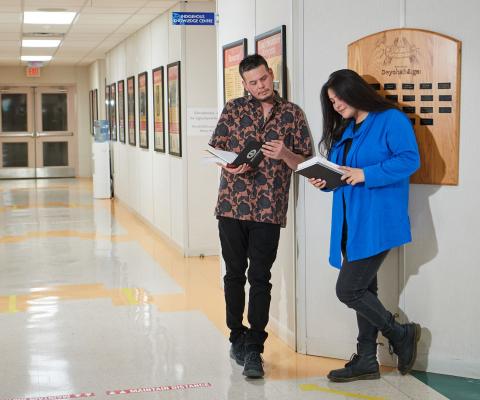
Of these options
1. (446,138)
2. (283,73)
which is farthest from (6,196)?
(446,138)

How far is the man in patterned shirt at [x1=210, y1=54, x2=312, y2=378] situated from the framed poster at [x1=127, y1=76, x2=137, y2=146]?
786 centimetres

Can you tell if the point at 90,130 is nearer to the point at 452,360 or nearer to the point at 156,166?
the point at 156,166

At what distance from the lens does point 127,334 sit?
526 centimetres

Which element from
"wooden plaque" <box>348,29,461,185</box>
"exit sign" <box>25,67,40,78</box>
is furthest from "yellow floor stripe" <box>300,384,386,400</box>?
"exit sign" <box>25,67,40,78</box>

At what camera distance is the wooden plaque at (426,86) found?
4.13 meters

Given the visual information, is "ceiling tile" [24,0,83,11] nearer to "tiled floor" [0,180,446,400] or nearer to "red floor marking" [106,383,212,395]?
"tiled floor" [0,180,446,400]

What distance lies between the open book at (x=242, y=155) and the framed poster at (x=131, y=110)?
8.03 m

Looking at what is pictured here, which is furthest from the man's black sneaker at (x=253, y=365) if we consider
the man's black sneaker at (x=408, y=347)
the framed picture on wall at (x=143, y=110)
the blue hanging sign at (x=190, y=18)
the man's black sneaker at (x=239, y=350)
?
the framed picture on wall at (x=143, y=110)

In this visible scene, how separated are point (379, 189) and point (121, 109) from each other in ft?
33.6

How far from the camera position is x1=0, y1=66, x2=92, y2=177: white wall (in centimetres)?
1998

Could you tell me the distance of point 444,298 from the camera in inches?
169

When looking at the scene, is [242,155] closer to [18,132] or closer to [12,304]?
[12,304]

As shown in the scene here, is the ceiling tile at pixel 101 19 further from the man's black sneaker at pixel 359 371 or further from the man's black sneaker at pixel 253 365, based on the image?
the man's black sneaker at pixel 359 371

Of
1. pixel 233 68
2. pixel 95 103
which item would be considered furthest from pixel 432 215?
pixel 95 103
